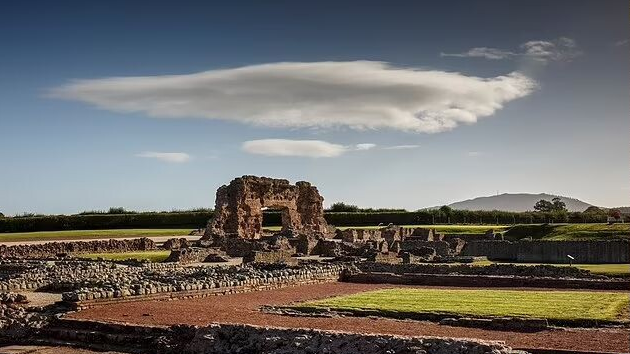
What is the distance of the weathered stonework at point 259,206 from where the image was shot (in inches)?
2274

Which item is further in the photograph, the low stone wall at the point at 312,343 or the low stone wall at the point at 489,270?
the low stone wall at the point at 489,270

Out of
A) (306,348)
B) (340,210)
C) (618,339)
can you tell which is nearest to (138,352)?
(306,348)

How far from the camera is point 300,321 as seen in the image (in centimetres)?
1975

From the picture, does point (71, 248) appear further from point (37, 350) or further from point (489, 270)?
point (37, 350)

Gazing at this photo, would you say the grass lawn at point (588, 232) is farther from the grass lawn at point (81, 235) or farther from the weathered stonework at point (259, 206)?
the grass lawn at point (81, 235)

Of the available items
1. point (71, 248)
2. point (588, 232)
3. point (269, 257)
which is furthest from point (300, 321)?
point (588, 232)

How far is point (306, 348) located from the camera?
15.0 meters

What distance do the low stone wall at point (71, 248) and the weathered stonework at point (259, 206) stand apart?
17.9 ft

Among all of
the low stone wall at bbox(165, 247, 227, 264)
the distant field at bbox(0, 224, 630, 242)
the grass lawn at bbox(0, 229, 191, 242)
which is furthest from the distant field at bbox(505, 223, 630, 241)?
the grass lawn at bbox(0, 229, 191, 242)

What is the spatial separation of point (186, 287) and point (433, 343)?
13.4 meters

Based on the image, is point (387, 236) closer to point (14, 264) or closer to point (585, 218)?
point (585, 218)

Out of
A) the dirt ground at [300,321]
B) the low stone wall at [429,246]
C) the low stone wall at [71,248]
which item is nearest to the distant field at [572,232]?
the low stone wall at [429,246]

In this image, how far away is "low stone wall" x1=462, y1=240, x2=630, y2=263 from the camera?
1719 inches

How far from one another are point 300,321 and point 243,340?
3.96 metres
